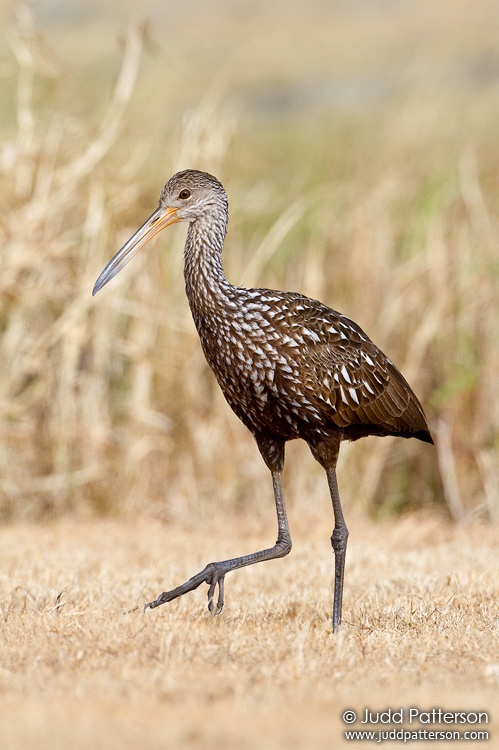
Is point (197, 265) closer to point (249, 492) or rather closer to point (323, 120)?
point (249, 492)

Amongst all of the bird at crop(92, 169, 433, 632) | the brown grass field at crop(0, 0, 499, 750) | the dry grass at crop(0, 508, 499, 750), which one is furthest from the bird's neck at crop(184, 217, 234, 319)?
the brown grass field at crop(0, 0, 499, 750)

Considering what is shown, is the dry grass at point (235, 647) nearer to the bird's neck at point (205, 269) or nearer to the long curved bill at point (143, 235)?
the bird's neck at point (205, 269)

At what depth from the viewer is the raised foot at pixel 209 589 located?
15.4ft

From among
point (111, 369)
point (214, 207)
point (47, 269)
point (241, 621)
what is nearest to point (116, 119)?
point (47, 269)

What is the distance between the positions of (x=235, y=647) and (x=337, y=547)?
117cm

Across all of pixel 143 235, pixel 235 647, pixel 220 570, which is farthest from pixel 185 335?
pixel 235 647

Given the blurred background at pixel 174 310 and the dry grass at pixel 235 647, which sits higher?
the blurred background at pixel 174 310

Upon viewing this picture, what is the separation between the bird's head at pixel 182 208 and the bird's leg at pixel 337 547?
3.74ft

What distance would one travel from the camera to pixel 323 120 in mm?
13141

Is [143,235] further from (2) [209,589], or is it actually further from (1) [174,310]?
(1) [174,310]

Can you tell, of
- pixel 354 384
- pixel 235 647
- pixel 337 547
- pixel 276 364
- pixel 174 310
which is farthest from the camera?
pixel 174 310

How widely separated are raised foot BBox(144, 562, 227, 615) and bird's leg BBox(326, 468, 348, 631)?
1.43 ft

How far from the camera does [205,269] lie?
498cm

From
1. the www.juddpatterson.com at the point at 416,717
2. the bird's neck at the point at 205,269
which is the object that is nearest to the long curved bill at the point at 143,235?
the bird's neck at the point at 205,269
